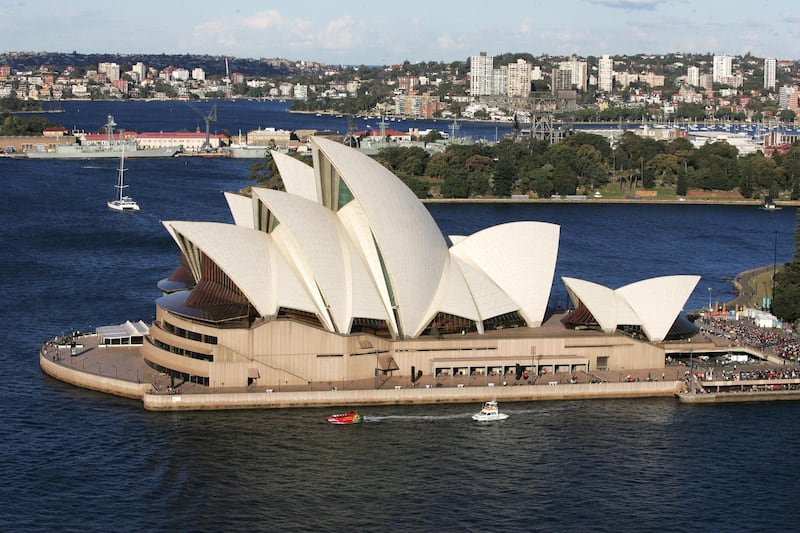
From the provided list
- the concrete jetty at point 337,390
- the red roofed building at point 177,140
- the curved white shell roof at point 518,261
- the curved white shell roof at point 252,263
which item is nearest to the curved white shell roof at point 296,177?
the curved white shell roof at point 252,263

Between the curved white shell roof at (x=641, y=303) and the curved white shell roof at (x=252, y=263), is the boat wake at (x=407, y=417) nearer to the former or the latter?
the curved white shell roof at (x=252, y=263)

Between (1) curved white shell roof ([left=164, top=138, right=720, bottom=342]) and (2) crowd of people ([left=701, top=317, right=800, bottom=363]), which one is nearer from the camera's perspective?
(1) curved white shell roof ([left=164, top=138, right=720, bottom=342])

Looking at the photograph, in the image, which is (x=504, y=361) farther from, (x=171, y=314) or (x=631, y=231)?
(x=631, y=231)

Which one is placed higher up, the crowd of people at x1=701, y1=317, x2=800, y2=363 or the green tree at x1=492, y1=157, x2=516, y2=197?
the green tree at x1=492, y1=157, x2=516, y2=197

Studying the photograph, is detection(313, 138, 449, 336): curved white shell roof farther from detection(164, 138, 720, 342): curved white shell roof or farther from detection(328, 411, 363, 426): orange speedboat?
detection(328, 411, 363, 426): orange speedboat

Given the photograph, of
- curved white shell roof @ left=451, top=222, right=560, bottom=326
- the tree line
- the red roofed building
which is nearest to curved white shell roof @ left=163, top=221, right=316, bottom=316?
curved white shell roof @ left=451, top=222, right=560, bottom=326

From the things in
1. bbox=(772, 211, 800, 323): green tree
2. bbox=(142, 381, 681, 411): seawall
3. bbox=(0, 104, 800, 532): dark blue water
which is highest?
bbox=(772, 211, 800, 323): green tree
